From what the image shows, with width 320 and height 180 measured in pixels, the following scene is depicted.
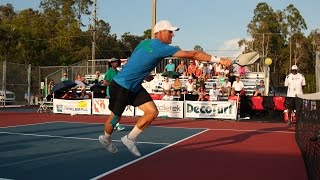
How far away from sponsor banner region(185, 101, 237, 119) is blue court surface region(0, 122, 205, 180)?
7.74 m

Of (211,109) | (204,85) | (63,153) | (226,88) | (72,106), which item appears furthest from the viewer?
(204,85)

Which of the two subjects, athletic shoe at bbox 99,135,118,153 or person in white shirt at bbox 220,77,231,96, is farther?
person in white shirt at bbox 220,77,231,96

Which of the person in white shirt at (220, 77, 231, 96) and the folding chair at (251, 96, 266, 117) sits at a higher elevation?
the person in white shirt at (220, 77, 231, 96)

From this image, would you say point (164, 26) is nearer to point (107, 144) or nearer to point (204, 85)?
point (107, 144)

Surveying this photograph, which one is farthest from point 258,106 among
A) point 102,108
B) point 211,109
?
point 102,108

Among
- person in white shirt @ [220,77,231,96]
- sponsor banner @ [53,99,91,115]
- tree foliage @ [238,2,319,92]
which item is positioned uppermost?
tree foliage @ [238,2,319,92]

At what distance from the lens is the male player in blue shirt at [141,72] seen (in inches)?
266

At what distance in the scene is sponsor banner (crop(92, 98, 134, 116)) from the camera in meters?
20.2

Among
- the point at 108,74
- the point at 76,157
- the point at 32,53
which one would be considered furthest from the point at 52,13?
the point at 76,157

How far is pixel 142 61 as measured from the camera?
700 centimetres

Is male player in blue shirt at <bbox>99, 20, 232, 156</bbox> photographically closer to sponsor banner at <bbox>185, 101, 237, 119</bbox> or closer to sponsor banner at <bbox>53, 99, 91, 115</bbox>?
sponsor banner at <bbox>185, 101, 237, 119</bbox>

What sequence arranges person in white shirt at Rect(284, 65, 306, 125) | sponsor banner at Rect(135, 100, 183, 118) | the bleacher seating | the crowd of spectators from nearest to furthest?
person in white shirt at Rect(284, 65, 306, 125) < sponsor banner at Rect(135, 100, 183, 118) < the crowd of spectators < the bleacher seating

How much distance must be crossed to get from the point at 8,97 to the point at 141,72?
2191 cm

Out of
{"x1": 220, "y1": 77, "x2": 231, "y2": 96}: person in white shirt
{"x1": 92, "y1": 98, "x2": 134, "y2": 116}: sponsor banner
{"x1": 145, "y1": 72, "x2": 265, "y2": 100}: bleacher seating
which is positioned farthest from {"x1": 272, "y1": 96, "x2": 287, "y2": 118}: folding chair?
{"x1": 92, "y1": 98, "x2": 134, "y2": 116}: sponsor banner
